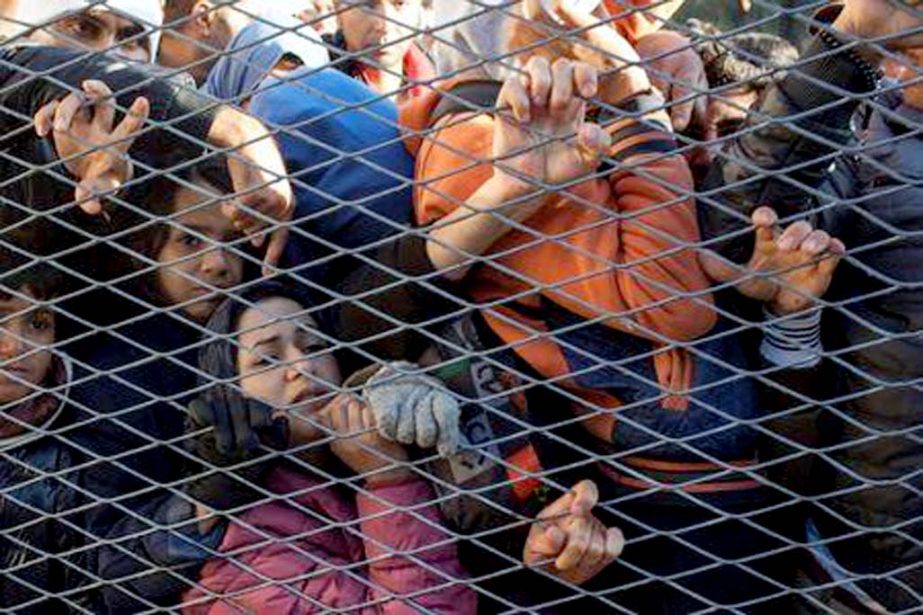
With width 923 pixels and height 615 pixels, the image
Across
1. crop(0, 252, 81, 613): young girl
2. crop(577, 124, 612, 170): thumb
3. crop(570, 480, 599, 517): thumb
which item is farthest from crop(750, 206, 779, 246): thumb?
crop(0, 252, 81, 613): young girl

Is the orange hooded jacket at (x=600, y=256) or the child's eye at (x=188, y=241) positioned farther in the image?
the child's eye at (x=188, y=241)

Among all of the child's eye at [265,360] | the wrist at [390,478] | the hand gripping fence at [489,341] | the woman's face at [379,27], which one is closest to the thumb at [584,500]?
the hand gripping fence at [489,341]

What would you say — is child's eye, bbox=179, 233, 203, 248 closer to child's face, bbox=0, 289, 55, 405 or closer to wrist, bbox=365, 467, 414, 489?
child's face, bbox=0, 289, 55, 405

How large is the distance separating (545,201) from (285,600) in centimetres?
37

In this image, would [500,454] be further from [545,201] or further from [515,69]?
[515,69]

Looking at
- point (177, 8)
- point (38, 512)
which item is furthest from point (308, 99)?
point (177, 8)

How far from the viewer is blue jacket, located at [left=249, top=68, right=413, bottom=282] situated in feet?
4.66

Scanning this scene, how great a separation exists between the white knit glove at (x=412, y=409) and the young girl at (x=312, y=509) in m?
0.02

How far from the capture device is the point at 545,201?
1.29 metres

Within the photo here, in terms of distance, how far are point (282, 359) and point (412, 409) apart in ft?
0.50

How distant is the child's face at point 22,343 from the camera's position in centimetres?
142

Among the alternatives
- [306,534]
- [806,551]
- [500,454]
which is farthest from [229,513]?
[806,551]

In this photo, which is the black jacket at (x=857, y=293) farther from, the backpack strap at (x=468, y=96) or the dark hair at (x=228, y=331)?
the dark hair at (x=228, y=331)

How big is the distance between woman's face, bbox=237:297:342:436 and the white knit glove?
51 millimetres
